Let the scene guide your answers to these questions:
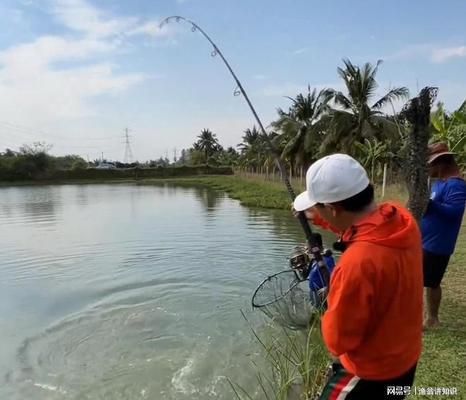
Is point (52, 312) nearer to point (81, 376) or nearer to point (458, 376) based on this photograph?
point (81, 376)

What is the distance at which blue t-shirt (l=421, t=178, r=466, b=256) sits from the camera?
3846 mm

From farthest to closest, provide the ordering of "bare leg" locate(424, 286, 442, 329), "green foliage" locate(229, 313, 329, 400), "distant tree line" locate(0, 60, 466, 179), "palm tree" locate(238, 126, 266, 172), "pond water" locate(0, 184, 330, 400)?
"palm tree" locate(238, 126, 266, 172) → "distant tree line" locate(0, 60, 466, 179) → "pond water" locate(0, 184, 330, 400) → "bare leg" locate(424, 286, 442, 329) → "green foliage" locate(229, 313, 329, 400)

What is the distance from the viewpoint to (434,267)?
13.4 ft

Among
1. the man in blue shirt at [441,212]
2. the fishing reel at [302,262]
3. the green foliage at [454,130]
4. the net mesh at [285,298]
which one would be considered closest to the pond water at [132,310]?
the net mesh at [285,298]

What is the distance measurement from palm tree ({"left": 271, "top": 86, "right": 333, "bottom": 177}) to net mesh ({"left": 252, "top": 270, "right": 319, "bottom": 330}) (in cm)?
2679

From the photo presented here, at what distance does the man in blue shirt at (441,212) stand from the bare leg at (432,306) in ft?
0.33

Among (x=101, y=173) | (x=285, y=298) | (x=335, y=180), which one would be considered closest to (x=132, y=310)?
(x=285, y=298)

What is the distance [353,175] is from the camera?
1698mm

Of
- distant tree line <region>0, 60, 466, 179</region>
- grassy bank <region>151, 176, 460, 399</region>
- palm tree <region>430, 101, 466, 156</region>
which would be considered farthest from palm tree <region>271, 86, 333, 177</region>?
grassy bank <region>151, 176, 460, 399</region>

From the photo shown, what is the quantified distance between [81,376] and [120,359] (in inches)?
20.0

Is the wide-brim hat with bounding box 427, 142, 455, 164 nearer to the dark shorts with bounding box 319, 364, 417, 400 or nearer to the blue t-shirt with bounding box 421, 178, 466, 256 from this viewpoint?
the blue t-shirt with bounding box 421, 178, 466, 256

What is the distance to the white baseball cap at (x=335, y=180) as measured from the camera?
5.53 ft

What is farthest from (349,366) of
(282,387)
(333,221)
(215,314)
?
(215,314)

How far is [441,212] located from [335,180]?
2.65 metres
